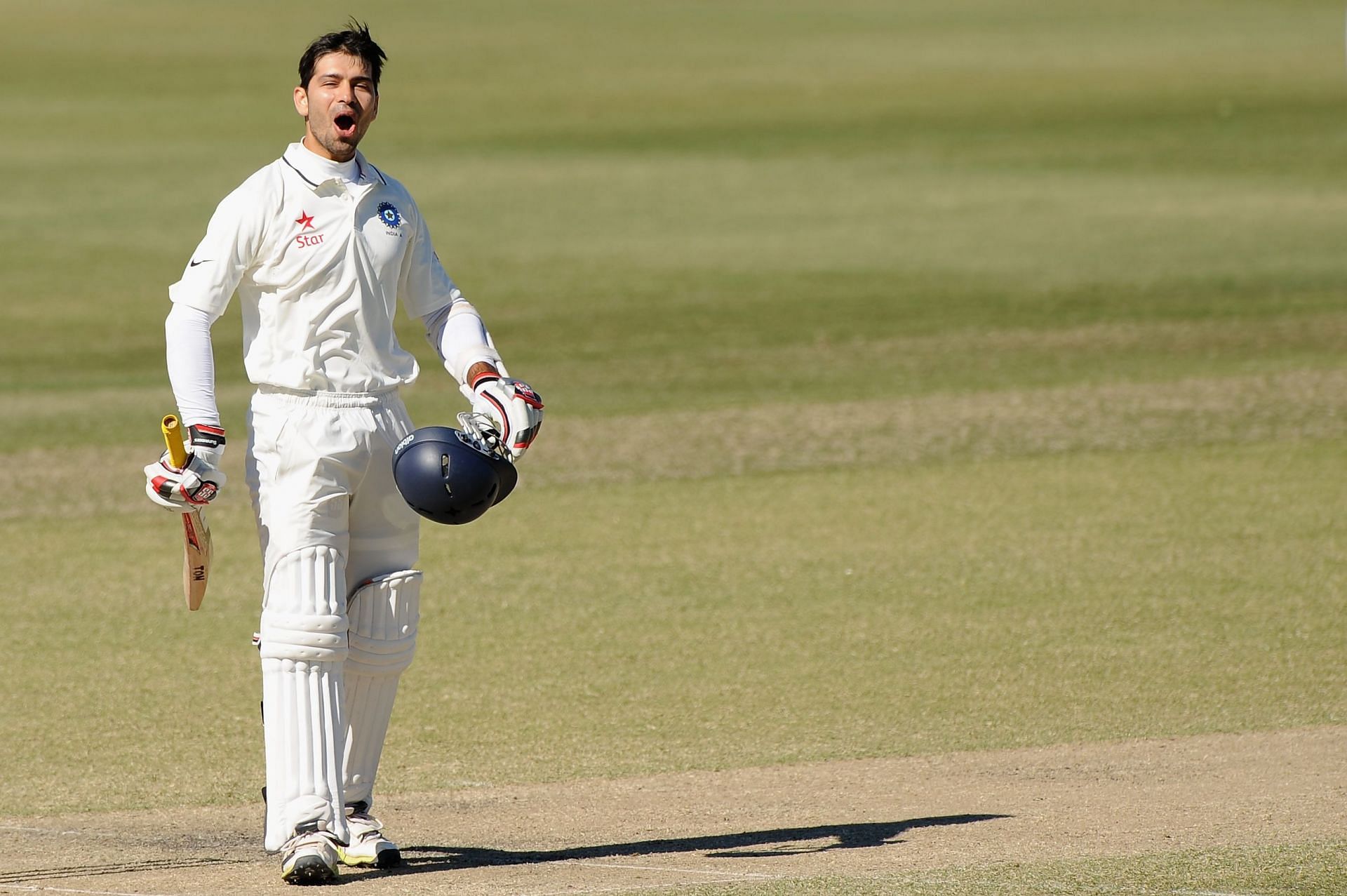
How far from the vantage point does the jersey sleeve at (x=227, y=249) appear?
6.05m

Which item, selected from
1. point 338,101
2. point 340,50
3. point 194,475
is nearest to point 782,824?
point 194,475

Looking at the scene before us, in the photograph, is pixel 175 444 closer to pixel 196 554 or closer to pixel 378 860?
pixel 196 554

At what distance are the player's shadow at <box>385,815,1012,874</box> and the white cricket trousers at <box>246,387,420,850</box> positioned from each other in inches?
16.4

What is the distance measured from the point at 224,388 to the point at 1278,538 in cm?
954

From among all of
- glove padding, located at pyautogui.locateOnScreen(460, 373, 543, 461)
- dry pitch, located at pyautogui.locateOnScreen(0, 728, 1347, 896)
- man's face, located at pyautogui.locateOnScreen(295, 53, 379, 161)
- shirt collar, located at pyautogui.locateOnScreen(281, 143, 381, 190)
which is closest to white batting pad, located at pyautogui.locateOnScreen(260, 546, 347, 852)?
dry pitch, located at pyautogui.locateOnScreen(0, 728, 1347, 896)

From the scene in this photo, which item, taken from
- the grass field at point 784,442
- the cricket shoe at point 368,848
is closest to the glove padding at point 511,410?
the cricket shoe at point 368,848

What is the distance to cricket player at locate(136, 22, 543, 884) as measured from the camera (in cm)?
601

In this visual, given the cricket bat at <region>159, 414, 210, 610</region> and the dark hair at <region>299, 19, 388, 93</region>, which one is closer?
the dark hair at <region>299, 19, 388, 93</region>

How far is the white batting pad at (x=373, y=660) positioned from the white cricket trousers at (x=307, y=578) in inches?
2.5

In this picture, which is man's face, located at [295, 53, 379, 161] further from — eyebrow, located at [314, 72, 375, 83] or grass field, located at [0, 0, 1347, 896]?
grass field, located at [0, 0, 1347, 896]

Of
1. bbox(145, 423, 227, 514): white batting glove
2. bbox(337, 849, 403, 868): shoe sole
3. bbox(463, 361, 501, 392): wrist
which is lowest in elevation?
bbox(337, 849, 403, 868): shoe sole

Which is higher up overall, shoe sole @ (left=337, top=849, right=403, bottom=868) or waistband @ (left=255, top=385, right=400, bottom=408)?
waistband @ (left=255, top=385, right=400, bottom=408)

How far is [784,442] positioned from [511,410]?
893cm

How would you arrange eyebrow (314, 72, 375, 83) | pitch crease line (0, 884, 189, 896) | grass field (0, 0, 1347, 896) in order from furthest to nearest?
grass field (0, 0, 1347, 896), eyebrow (314, 72, 375, 83), pitch crease line (0, 884, 189, 896)
